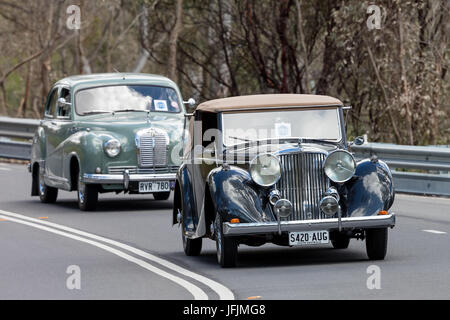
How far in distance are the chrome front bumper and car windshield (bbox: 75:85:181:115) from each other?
8.26m

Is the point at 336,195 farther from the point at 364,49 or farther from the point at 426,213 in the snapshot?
the point at 364,49

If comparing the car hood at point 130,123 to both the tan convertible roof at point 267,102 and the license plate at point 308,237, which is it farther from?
the license plate at point 308,237

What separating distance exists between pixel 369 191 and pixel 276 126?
1.32m

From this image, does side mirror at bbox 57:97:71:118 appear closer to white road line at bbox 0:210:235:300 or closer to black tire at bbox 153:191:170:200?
black tire at bbox 153:191:170:200

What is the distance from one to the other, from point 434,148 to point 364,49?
9.32 m

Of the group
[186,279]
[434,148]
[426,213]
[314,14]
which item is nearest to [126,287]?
[186,279]

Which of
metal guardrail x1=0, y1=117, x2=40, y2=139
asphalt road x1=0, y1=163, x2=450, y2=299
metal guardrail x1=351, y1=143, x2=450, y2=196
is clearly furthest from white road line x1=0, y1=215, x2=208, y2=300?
metal guardrail x1=0, y1=117, x2=40, y2=139

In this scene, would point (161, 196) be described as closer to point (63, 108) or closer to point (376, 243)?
point (63, 108)

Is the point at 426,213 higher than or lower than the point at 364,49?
lower

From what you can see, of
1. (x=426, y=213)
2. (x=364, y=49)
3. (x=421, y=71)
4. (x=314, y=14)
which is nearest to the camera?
(x=426, y=213)

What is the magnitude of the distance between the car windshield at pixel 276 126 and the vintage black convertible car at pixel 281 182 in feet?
0.03

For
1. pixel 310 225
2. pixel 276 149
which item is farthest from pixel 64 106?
pixel 310 225

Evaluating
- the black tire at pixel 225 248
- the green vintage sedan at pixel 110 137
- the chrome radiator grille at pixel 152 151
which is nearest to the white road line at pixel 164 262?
the black tire at pixel 225 248
